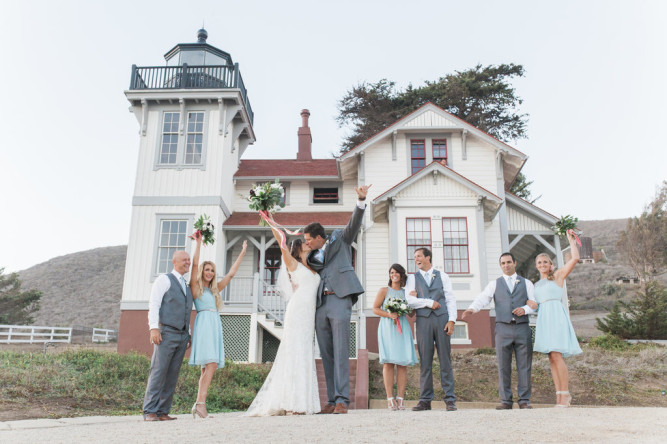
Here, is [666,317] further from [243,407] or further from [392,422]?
[392,422]

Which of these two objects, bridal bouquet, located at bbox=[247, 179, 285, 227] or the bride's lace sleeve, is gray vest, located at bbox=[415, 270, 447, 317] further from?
bridal bouquet, located at bbox=[247, 179, 285, 227]

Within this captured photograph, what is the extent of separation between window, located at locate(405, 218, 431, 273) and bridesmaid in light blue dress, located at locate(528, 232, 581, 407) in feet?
31.2

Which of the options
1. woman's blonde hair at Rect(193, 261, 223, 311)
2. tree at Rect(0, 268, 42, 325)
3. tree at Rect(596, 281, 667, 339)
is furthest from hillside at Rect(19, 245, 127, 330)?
woman's blonde hair at Rect(193, 261, 223, 311)

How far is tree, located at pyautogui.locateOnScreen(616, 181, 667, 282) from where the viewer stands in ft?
107

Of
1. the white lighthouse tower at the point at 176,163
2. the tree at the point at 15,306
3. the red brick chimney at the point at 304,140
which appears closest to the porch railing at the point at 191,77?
the white lighthouse tower at the point at 176,163

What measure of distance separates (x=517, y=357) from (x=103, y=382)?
24.5 feet

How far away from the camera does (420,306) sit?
6492 millimetres

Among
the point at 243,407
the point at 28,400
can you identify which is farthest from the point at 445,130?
the point at 28,400

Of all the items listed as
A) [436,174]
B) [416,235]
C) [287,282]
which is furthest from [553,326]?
[436,174]

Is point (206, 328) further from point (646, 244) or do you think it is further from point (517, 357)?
point (646, 244)

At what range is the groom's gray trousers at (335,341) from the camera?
5.37m

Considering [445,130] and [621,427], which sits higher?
[445,130]

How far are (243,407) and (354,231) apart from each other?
5.28m

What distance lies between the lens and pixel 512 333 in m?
6.36
